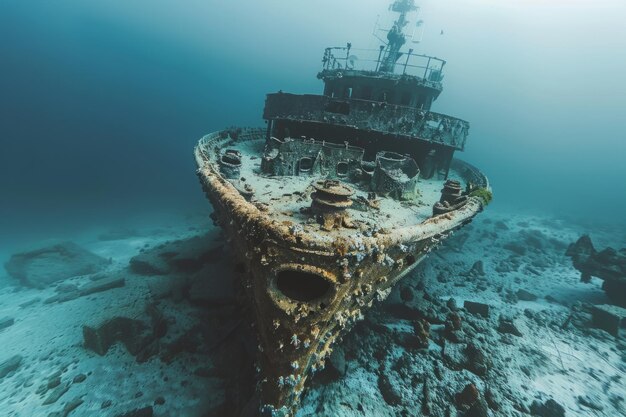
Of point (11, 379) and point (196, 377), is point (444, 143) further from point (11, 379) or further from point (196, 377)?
point (11, 379)

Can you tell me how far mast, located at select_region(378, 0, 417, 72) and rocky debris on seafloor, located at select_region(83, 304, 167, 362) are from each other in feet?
59.8

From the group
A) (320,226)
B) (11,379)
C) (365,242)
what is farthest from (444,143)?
(11,379)

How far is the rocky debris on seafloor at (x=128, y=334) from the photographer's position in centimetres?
757

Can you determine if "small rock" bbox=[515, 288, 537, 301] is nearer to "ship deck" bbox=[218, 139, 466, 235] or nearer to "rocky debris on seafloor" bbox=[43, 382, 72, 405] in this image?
"ship deck" bbox=[218, 139, 466, 235]

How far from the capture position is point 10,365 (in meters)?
7.90

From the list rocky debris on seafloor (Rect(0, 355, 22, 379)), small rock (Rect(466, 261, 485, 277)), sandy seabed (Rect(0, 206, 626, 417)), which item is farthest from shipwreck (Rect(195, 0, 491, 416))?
rocky debris on seafloor (Rect(0, 355, 22, 379))

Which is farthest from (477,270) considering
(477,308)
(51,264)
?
(51,264)

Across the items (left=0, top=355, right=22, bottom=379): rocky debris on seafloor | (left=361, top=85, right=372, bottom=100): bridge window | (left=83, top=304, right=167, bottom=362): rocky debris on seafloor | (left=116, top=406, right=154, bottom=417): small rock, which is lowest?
(left=0, top=355, right=22, bottom=379): rocky debris on seafloor

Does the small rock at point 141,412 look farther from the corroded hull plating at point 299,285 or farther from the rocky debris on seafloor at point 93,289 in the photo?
the rocky debris on seafloor at point 93,289

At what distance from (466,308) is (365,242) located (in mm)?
8634

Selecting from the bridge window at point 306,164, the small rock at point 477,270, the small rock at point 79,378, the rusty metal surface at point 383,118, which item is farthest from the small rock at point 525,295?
the small rock at point 79,378

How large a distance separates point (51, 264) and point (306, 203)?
16270 mm

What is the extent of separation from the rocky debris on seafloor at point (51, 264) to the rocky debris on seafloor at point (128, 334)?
944 cm

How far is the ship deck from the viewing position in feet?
19.8
